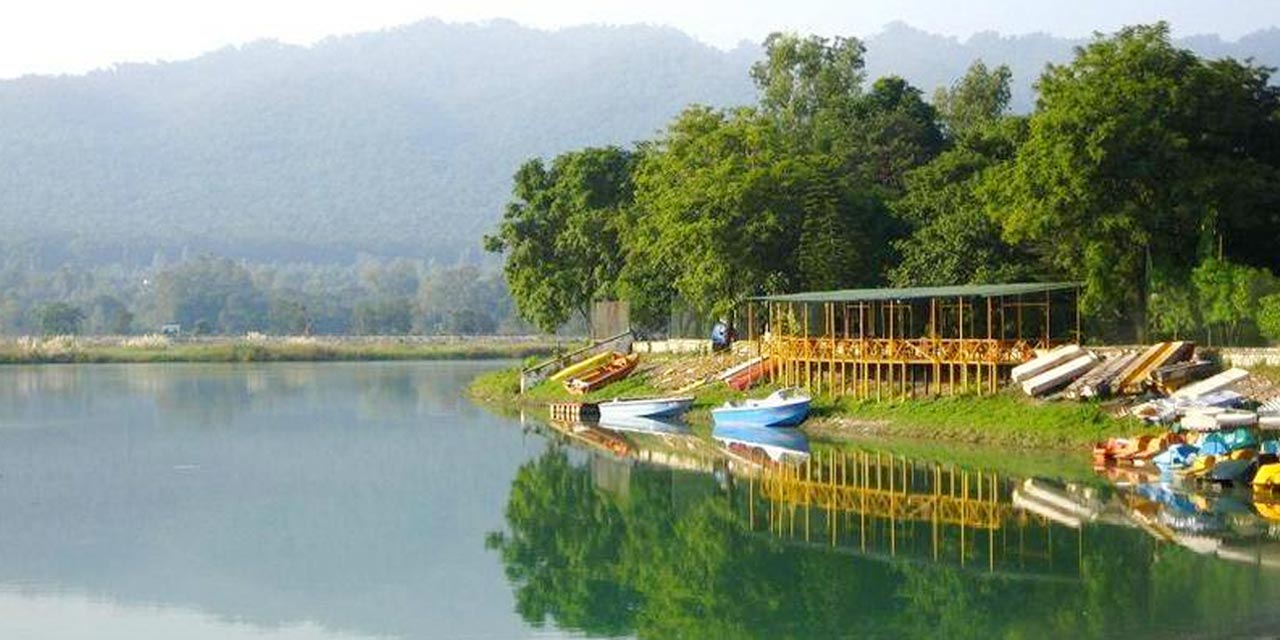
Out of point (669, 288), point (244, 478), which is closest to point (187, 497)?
point (244, 478)

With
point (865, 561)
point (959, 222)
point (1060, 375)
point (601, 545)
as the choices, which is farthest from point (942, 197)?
point (865, 561)

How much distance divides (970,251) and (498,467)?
1769 cm

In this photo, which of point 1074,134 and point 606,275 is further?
point 606,275

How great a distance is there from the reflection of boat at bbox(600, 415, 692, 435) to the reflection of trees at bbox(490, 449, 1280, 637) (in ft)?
68.5

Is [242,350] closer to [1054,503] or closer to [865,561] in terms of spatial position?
[1054,503]

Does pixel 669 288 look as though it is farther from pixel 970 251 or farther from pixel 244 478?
pixel 244 478

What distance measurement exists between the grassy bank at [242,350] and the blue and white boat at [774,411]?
216 ft

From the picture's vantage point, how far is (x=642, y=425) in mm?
58344

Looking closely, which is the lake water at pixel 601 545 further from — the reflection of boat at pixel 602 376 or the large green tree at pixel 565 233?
the large green tree at pixel 565 233

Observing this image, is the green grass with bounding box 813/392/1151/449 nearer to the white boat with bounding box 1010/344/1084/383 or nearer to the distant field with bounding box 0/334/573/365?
the white boat with bounding box 1010/344/1084/383

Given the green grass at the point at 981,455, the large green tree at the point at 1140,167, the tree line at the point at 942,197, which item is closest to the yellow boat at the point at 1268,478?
the green grass at the point at 981,455

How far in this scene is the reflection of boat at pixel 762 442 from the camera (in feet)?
153

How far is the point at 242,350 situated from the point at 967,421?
9446 centimetres

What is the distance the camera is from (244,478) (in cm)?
4366
